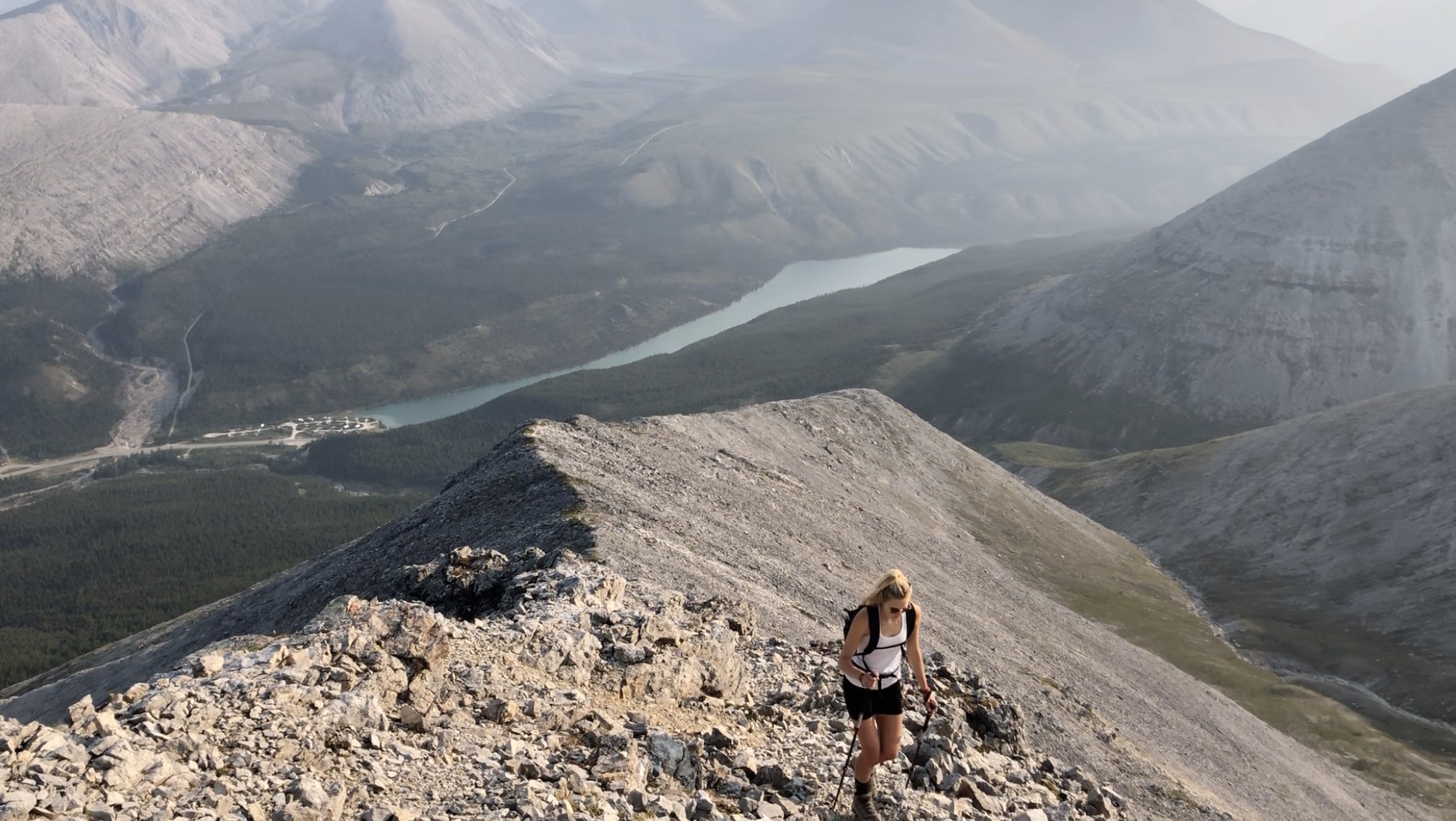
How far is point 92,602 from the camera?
391ft

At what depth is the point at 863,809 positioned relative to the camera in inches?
778

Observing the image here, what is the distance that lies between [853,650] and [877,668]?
22.7 inches

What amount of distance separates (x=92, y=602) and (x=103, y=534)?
110 ft


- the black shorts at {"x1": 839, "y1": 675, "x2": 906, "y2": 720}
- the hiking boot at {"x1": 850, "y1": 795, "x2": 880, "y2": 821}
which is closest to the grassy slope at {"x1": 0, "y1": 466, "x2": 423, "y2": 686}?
the hiking boot at {"x1": 850, "y1": 795, "x2": 880, "y2": 821}

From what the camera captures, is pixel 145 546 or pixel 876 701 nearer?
pixel 876 701

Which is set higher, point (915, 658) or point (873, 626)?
point (873, 626)

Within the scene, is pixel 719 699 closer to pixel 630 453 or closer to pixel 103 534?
pixel 630 453

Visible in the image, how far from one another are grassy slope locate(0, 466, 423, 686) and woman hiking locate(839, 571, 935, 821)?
4183 inches

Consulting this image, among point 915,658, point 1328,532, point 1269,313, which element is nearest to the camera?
point 915,658

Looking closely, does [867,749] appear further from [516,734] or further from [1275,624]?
[1275,624]

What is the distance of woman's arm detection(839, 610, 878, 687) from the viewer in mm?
18234

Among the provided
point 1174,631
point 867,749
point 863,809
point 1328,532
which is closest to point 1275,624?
point 1174,631

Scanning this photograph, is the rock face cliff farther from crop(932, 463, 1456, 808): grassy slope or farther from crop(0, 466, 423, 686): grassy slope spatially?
crop(0, 466, 423, 686): grassy slope

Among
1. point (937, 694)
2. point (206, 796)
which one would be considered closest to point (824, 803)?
point (937, 694)
